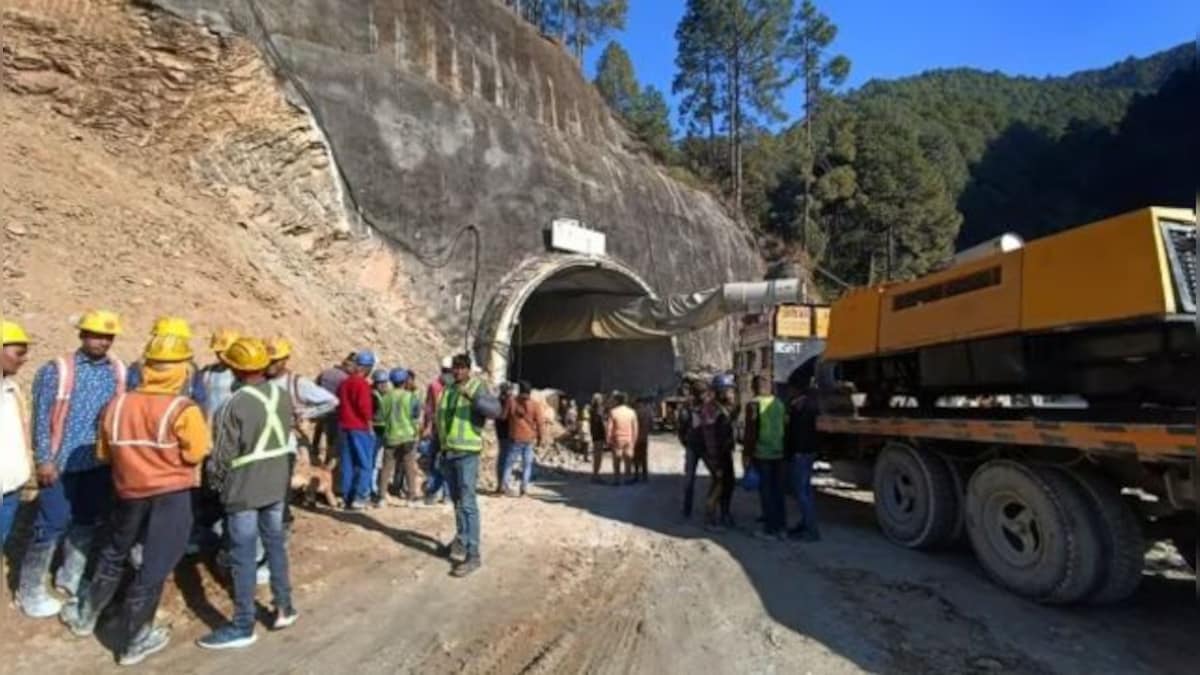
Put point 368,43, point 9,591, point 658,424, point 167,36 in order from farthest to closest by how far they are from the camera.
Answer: point 658,424
point 368,43
point 167,36
point 9,591

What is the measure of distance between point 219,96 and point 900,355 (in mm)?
12577

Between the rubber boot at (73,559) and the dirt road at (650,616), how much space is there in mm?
271

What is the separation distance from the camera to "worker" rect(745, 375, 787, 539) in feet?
26.1

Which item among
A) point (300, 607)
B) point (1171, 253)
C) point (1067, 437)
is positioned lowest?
point (300, 607)

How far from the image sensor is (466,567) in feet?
20.7

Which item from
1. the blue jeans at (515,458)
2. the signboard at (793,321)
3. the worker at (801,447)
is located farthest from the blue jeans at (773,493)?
the signboard at (793,321)

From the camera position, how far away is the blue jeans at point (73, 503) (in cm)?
471

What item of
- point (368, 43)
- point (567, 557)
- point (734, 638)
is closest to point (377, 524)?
point (567, 557)

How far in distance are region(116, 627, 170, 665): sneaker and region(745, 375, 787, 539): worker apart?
5.26m

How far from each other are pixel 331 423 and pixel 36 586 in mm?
4382

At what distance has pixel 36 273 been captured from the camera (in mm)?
9664

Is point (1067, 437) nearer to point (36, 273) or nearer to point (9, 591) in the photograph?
point (9, 591)

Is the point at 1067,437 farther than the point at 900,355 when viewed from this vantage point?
No

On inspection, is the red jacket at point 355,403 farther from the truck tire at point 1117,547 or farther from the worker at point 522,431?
the truck tire at point 1117,547
